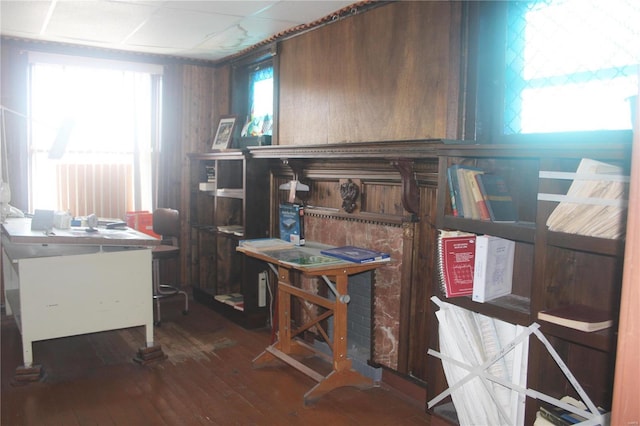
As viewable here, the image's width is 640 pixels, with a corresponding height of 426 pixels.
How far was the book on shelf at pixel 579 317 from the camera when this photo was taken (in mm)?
1896

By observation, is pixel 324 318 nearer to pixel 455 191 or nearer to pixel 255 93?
pixel 455 191

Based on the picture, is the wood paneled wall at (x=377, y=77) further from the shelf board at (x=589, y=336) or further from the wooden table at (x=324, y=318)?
the shelf board at (x=589, y=336)

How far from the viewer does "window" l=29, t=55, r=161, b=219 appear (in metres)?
4.69

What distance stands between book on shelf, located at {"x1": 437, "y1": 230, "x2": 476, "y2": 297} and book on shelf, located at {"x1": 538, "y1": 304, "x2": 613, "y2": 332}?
0.41 m

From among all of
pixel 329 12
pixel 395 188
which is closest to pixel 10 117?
pixel 329 12

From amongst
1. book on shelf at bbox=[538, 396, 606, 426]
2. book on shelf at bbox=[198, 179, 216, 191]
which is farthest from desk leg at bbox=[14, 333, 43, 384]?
book on shelf at bbox=[538, 396, 606, 426]

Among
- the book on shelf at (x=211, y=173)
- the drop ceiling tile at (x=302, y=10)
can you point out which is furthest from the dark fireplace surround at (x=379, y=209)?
the book on shelf at (x=211, y=173)

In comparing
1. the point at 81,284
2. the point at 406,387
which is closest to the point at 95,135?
the point at 81,284

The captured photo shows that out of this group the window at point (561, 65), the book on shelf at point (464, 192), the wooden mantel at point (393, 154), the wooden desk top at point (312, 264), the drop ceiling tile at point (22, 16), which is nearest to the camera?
the window at point (561, 65)

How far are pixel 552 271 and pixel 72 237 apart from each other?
2822 millimetres

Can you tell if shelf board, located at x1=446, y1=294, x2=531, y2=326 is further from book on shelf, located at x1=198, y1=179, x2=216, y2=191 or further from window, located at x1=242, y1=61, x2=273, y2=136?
book on shelf, located at x1=198, y1=179, x2=216, y2=191

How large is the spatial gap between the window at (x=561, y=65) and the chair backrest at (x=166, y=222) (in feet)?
9.84

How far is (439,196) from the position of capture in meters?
2.52

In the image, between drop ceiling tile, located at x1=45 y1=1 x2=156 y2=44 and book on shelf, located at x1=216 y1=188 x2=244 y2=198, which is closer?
drop ceiling tile, located at x1=45 y1=1 x2=156 y2=44
